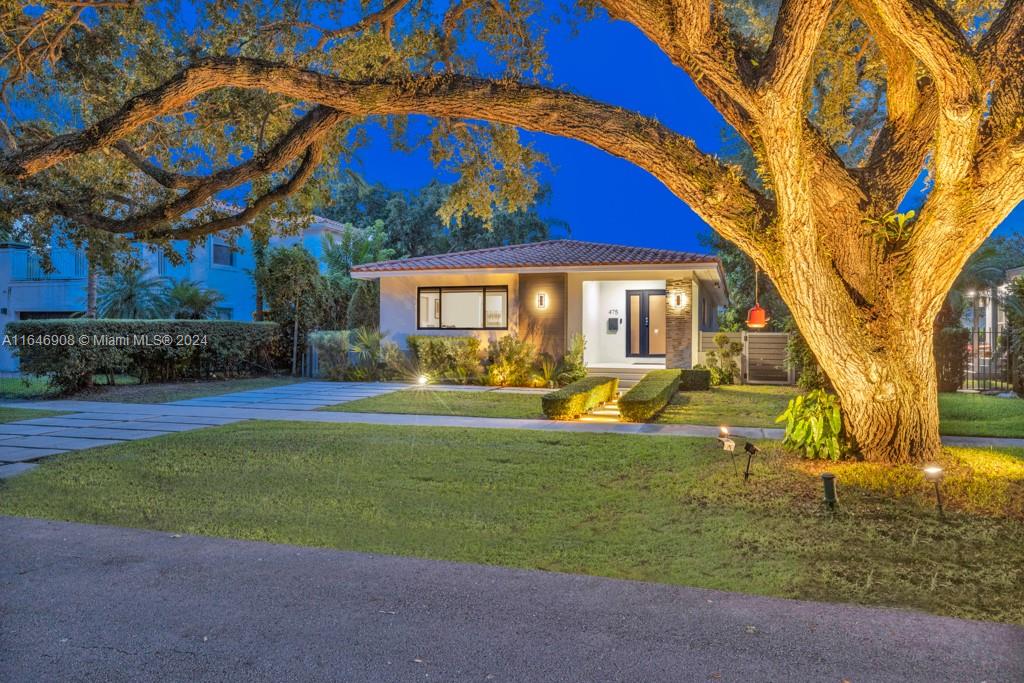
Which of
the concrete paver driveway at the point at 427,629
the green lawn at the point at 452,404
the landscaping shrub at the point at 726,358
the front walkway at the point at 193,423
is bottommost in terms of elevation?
the concrete paver driveway at the point at 427,629

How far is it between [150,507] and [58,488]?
4.51 feet

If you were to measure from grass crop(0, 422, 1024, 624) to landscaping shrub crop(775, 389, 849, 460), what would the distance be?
0.28 meters

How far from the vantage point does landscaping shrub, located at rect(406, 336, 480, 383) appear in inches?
717

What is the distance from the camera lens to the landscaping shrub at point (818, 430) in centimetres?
740

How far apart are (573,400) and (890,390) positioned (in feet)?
17.3

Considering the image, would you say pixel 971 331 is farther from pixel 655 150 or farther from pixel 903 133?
pixel 655 150

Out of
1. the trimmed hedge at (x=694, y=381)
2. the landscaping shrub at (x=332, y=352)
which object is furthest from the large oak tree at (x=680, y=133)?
the landscaping shrub at (x=332, y=352)

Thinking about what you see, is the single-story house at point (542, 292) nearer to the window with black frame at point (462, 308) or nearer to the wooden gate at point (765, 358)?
the window with black frame at point (462, 308)

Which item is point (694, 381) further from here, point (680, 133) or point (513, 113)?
point (513, 113)

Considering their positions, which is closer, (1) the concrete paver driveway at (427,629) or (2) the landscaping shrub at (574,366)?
(1) the concrete paver driveway at (427,629)

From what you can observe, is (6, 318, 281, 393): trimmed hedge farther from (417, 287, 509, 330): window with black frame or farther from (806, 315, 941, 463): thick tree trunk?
(806, 315, 941, 463): thick tree trunk

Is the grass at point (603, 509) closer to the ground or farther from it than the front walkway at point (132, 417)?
closer to the ground

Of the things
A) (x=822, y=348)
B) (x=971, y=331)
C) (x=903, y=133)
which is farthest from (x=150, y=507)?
(x=971, y=331)

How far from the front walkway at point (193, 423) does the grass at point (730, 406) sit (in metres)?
0.78
